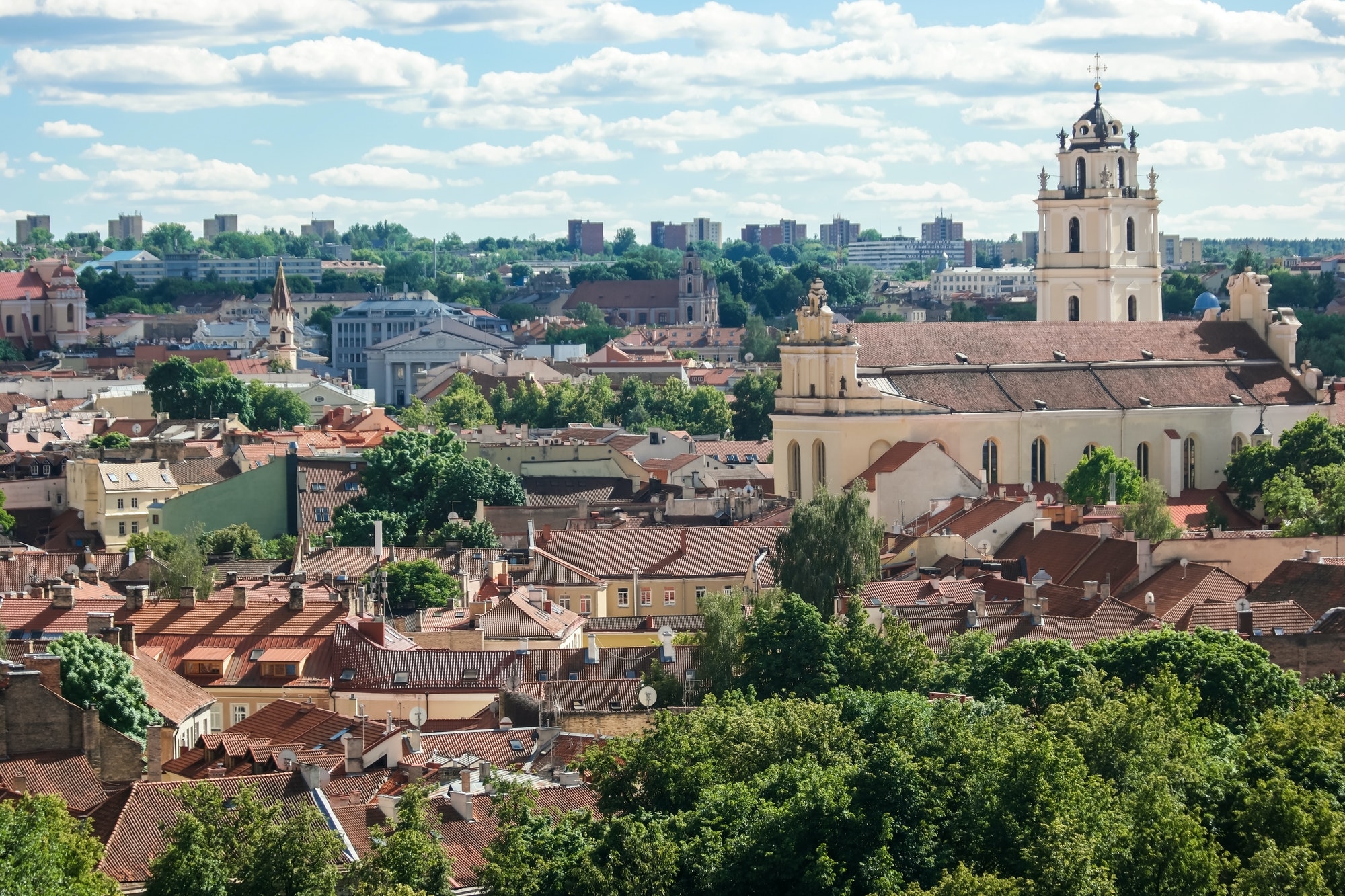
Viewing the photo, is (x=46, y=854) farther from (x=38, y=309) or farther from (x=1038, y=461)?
(x=38, y=309)

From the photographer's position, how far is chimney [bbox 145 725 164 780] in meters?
38.7

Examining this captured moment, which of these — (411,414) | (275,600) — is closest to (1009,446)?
(275,600)

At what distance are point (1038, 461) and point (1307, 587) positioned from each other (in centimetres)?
2880

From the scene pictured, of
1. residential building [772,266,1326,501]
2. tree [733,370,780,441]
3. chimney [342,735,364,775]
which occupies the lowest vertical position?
tree [733,370,780,441]

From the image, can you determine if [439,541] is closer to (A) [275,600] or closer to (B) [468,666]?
(A) [275,600]

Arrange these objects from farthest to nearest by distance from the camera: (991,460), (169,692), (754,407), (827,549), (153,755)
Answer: (754,407), (991,460), (827,549), (169,692), (153,755)

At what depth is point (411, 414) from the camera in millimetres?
129375

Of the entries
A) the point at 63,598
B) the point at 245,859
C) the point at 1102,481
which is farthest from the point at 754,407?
the point at 245,859

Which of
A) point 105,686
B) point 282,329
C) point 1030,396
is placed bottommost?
point 282,329

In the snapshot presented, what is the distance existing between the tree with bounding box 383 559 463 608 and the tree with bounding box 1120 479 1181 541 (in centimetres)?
1432

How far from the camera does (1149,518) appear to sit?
210ft

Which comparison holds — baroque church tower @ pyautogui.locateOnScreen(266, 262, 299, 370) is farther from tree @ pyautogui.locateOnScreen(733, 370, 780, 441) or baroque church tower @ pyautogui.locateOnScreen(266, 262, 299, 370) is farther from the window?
the window

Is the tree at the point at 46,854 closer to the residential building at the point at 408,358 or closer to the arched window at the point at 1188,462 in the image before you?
the arched window at the point at 1188,462

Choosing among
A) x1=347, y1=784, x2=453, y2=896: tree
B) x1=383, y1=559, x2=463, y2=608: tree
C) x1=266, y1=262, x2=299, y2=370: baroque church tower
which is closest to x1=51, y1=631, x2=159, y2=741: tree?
x1=347, y1=784, x2=453, y2=896: tree
